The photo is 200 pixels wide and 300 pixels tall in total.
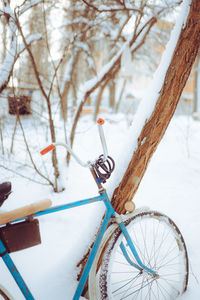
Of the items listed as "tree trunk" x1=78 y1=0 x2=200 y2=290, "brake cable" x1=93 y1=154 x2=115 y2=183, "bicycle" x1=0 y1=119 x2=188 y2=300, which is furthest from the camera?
"tree trunk" x1=78 y1=0 x2=200 y2=290

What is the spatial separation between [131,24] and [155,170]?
2795 mm

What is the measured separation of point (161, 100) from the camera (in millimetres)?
1536

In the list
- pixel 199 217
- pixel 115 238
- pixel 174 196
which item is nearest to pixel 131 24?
pixel 174 196

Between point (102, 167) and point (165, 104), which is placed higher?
point (165, 104)

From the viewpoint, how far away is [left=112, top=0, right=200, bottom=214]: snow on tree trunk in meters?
1.45

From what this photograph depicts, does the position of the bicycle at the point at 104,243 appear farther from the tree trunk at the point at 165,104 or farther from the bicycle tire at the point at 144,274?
the tree trunk at the point at 165,104

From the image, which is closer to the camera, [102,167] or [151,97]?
[102,167]

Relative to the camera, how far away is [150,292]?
5.64 feet

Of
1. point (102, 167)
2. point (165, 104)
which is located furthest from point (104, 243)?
point (165, 104)

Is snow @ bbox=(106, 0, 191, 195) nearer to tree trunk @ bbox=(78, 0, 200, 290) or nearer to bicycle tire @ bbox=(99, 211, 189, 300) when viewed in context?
tree trunk @ bbox=(78, 0, 200, 290)

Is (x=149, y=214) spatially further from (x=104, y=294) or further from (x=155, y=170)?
(x=155, y=170)

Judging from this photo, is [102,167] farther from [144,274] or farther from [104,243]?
[144,274]

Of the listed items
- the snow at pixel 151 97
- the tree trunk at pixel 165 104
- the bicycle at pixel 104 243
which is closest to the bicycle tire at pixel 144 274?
the bicycle at pixel 104 243

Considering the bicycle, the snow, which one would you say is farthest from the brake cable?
the snow
